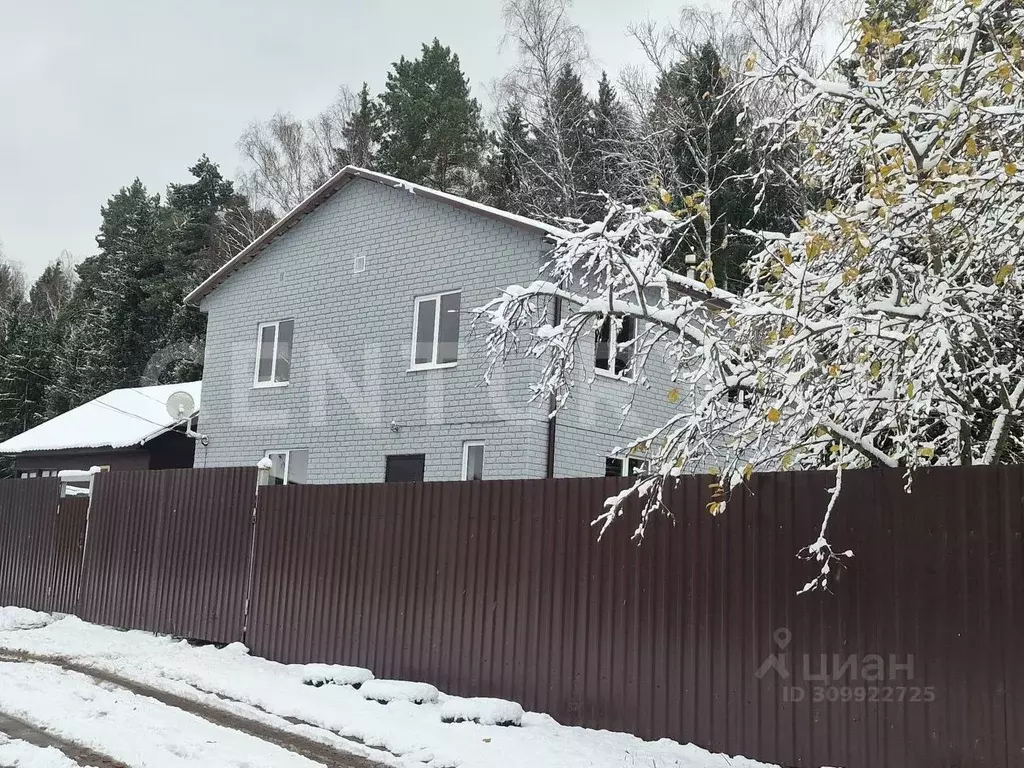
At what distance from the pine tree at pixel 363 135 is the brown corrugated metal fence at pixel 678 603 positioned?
28667 millimetres

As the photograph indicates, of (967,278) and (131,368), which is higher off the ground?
(131,368)

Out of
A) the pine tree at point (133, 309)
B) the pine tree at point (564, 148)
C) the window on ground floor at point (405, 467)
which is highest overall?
the pine tree at point (564, 148)

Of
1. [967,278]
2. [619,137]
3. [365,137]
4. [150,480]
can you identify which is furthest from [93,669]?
[365,137]

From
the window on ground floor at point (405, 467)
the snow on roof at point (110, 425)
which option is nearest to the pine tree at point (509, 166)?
the snow on roof at point (110, 425)

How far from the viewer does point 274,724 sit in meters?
7.56

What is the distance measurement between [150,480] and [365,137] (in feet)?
93.8

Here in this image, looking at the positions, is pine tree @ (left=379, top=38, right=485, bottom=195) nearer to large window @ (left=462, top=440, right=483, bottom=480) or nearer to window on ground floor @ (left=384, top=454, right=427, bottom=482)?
window on ground floor @ (left=384, top=454, right=427, bottom=482)

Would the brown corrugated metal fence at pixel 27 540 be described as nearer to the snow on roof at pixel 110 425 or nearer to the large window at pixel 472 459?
the large window at pixel 472 459

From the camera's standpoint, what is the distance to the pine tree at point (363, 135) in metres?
38.3

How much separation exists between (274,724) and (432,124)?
3247 centimetres

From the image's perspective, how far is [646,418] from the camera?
626 inches

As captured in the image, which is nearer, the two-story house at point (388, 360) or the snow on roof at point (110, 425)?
the two-story house at point (388, 360)

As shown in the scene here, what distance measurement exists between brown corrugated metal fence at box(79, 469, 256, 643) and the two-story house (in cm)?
179

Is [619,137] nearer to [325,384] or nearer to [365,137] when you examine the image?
[365,137]
